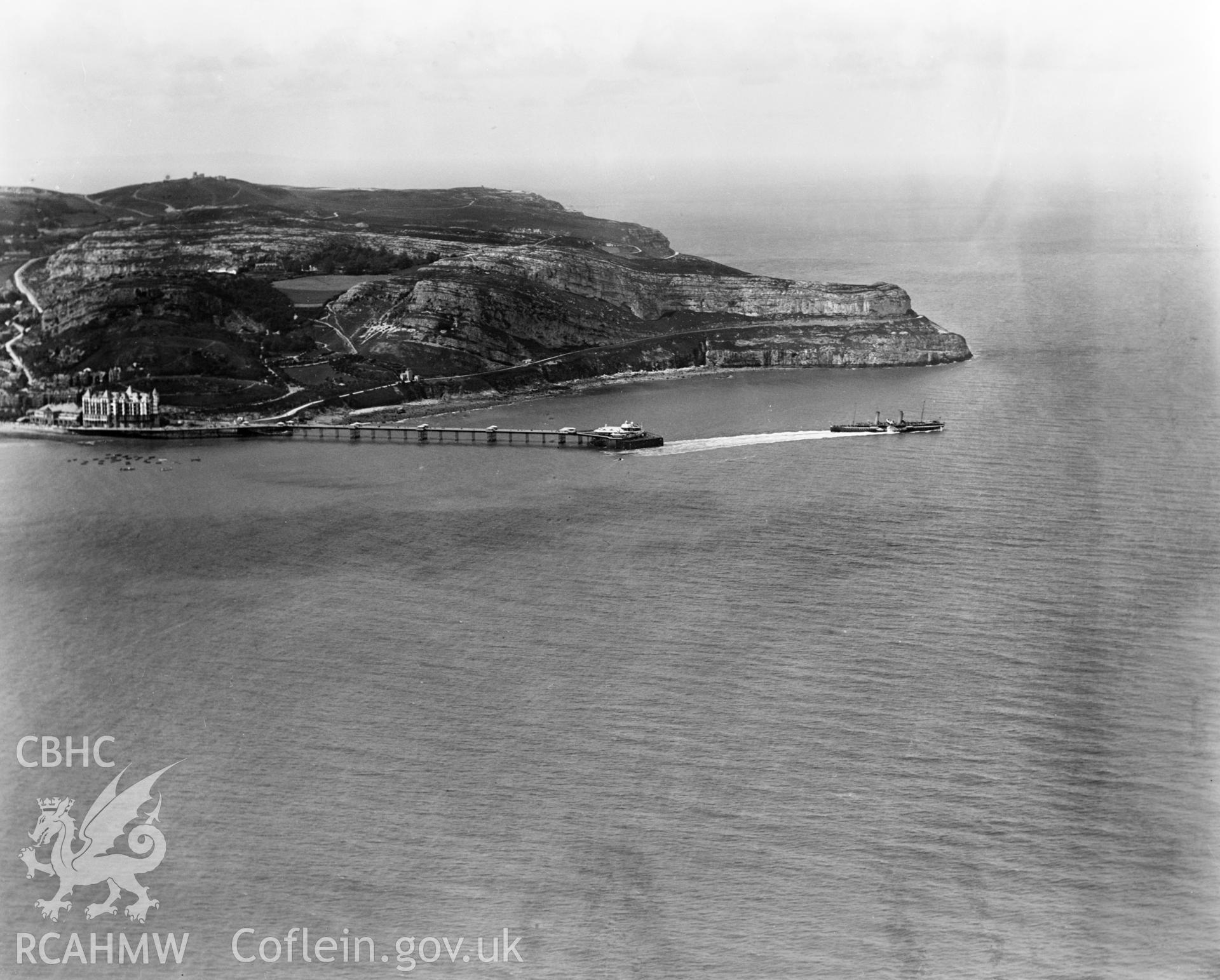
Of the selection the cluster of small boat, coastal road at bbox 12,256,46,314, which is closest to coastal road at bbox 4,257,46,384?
coastal road at bbox 12,256,46,314

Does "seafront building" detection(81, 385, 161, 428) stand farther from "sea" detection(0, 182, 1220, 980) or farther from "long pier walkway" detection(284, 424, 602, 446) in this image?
"long pier walkway" detection(284, 424, 602, 446)

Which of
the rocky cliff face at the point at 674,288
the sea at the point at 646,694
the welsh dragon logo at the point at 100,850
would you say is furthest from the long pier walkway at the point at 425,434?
the welsh dragon logo at the point at 100,850

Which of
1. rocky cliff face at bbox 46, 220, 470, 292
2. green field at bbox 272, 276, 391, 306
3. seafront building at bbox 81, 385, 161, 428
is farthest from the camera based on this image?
rocky cliff face at bbox 46, 220, 470, 292

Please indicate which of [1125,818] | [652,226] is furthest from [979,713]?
[652,226]

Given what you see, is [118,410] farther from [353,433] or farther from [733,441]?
[733,441]

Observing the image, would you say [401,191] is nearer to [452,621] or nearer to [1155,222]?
[1155,222]

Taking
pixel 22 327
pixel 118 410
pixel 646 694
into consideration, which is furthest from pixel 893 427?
pixel 22 327
